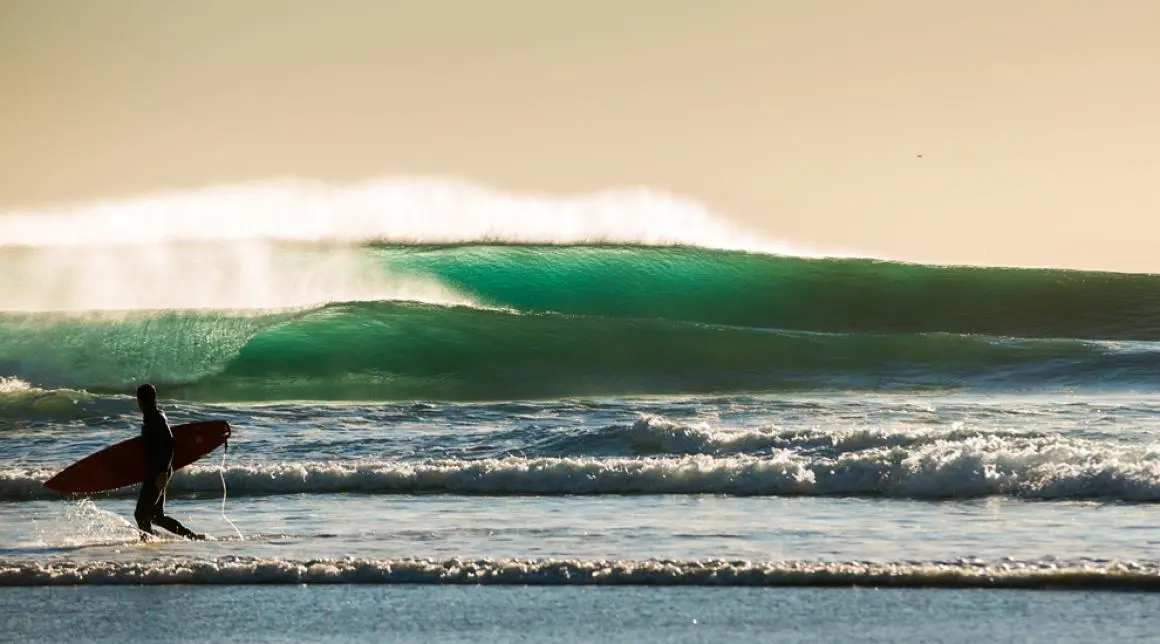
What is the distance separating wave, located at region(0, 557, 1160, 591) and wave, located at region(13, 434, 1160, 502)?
2.85 m

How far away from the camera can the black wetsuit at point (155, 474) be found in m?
9.30

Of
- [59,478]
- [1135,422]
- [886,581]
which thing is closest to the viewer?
[886,581]

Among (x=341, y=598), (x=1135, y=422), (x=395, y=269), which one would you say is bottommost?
(x=341, y=598)

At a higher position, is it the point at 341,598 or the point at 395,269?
the point at 395,269

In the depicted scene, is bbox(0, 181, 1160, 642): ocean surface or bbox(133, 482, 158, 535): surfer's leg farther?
bbox(133, 482, 158, 535): surfer's leg

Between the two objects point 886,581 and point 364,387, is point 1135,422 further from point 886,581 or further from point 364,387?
point 364,387

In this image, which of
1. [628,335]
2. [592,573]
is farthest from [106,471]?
[628,335]

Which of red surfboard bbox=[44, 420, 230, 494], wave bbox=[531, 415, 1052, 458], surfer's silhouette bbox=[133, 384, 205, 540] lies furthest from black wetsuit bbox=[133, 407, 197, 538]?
wave bbox=[531, 415, 1052, 458]

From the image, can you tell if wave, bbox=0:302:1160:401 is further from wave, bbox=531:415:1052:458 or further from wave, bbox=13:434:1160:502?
wave, bbox=13:434:1160:502

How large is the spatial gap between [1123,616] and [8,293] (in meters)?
23.4

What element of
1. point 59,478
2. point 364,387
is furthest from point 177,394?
point 59,478

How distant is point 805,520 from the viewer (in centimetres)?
923

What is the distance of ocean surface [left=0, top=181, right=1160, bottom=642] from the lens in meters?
7.09

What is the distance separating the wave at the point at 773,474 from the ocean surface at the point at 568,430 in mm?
27
